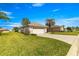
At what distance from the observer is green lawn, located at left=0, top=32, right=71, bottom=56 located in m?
2.72

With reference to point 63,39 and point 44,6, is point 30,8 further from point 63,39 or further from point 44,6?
point 63,39

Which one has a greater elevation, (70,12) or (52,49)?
(70,12)

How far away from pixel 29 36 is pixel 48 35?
0.21 m

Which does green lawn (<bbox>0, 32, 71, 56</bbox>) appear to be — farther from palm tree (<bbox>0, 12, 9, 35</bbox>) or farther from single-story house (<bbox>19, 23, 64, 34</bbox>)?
palm tree (<bbox>0, 12, 9, 35</bbox>)

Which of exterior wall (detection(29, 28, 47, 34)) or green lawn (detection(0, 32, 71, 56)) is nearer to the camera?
green lawn (detection(0, 32, 71, 56))

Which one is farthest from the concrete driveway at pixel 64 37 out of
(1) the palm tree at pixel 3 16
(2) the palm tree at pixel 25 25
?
(1) the palm tree at pixel 3 16

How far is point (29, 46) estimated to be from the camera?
9.04ft

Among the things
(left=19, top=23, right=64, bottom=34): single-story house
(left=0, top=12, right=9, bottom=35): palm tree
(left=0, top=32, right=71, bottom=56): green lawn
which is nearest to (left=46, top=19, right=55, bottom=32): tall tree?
(left=19, top=23, right=64, bottom=34): single-story house

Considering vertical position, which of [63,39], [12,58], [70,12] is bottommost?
[12,58]

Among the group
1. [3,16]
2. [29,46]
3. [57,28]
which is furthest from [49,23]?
[3,16]

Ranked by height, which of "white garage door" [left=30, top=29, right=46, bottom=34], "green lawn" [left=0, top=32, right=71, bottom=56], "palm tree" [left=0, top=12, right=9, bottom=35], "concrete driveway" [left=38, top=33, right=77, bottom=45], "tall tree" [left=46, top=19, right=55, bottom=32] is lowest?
"green lawn" [left=0, top=32, right=71, bottom=56]

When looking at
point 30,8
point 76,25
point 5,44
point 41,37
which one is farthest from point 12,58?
point 76,25

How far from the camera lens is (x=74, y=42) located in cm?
277

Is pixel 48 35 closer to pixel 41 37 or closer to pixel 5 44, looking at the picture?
pixel 41 37
